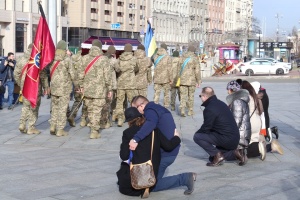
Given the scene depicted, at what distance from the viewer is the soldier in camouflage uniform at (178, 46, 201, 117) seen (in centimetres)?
1667

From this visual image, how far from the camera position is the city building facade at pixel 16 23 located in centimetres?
5619

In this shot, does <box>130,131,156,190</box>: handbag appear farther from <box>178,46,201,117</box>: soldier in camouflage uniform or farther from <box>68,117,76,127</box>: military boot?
<box>178,46,201,117</box>: soldier in camouflage uniform

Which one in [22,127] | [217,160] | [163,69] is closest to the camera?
[217,160]

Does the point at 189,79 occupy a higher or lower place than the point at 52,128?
higher

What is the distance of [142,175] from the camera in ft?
24.3

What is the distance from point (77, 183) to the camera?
8.45 m

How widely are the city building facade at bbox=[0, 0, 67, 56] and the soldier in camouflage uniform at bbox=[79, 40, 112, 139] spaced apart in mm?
43546

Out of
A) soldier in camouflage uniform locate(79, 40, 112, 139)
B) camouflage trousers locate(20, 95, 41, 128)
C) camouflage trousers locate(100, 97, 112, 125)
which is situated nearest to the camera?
soldier in camouflage uniform locate(79, 40, 112, 139)

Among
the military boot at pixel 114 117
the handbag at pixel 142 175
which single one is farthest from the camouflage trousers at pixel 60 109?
Result: the handbag at pixel 142 175

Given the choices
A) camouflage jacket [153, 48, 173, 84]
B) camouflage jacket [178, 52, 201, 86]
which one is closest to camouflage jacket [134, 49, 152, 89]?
camouflage jacket [178, 52, 201, 86]

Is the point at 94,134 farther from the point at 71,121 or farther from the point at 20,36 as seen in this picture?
the point at 20,36

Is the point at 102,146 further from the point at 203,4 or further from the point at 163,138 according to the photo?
the point at 203,4

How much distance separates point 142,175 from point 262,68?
42.6 meters

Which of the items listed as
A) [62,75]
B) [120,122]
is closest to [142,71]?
[120,122]
